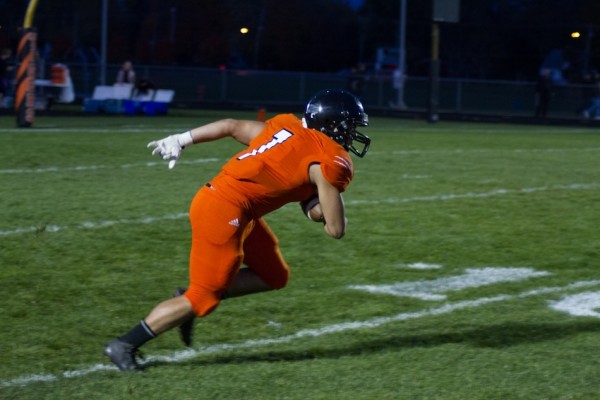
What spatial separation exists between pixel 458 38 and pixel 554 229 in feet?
167

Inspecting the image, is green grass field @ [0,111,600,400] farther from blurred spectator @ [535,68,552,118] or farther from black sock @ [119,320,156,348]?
blurred spectator @ [535,68,552,118]

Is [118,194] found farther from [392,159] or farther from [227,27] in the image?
[227,27]

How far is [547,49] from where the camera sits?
60.6 m

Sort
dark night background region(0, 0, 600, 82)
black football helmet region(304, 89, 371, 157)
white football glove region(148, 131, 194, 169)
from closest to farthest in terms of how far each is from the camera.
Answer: black football helmet region(304, 89, 371, 157) → white football glove region(148, 131, 194, 169) → dark night background region(0, 0, 600, 82)

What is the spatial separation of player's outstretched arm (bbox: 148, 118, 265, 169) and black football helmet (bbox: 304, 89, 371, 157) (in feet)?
1.37

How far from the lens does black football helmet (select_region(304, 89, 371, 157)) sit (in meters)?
4.90

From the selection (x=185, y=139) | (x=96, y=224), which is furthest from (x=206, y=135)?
(x=96, y=224)

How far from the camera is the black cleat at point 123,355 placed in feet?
15.8

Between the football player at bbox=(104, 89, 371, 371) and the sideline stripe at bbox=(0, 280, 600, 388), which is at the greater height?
the football player at bbox=(104, 89, 371, 371)

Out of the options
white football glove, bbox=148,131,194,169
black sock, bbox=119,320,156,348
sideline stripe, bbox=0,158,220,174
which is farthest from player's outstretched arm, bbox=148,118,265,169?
sideline stripe, bbox=0,158,220,174

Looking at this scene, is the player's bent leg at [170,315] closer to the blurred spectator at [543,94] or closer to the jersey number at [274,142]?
the jersey number at [274,142]

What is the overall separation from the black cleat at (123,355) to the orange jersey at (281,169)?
0.78 meters

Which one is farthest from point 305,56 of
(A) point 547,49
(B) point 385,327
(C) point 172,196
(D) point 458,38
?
(B) point 385,327

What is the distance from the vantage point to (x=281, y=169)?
4828mm
